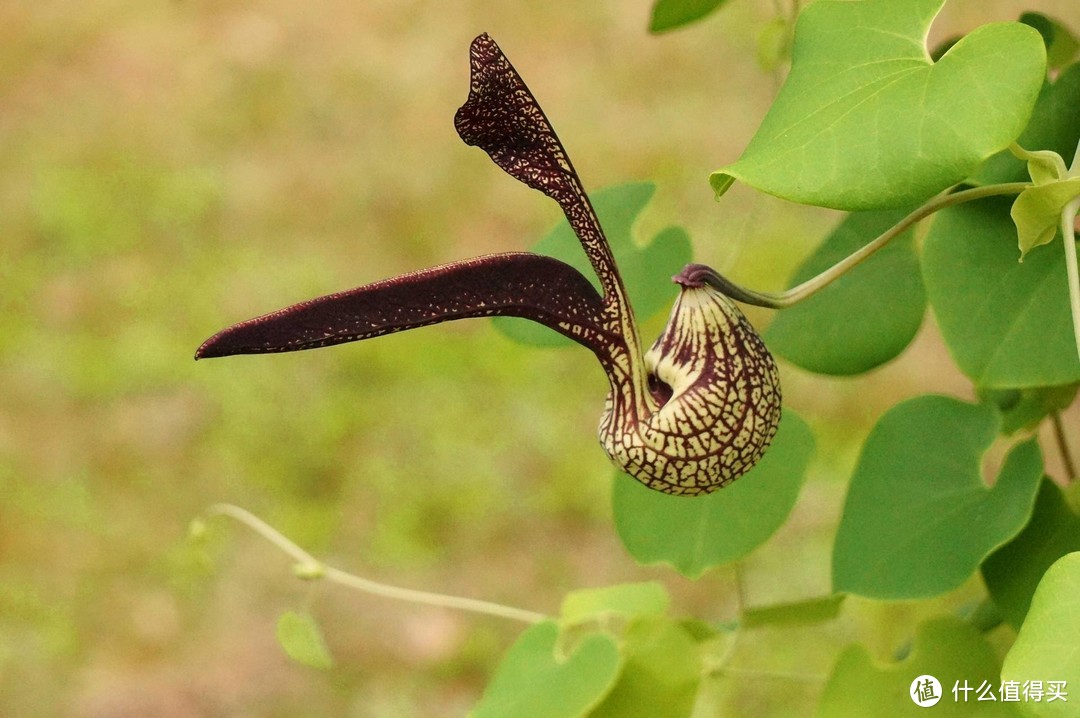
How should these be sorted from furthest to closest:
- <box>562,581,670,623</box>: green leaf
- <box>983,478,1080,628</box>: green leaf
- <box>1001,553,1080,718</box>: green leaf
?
<box>562,581,670,623</box>: green leaf, <box>983,478,1080,628</box>: green leaf, <box>1001,553,1080,718</box>: green leaf

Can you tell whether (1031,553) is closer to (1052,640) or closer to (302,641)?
(1052,640)

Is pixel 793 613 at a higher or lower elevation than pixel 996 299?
lower

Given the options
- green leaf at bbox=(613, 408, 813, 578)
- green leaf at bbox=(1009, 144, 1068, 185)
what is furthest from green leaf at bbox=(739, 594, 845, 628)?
green leaf at bbox=(1009, 144, 1068, 185)

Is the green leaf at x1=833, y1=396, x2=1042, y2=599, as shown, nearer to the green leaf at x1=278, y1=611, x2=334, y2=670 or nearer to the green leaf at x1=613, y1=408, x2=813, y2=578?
the green leaf at x1=613, y1=408, x2=813, y2=578

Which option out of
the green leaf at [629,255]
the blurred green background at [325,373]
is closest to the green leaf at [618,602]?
the green leaf at [629,255]

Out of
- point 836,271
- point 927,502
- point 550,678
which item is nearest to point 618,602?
point 550,678
